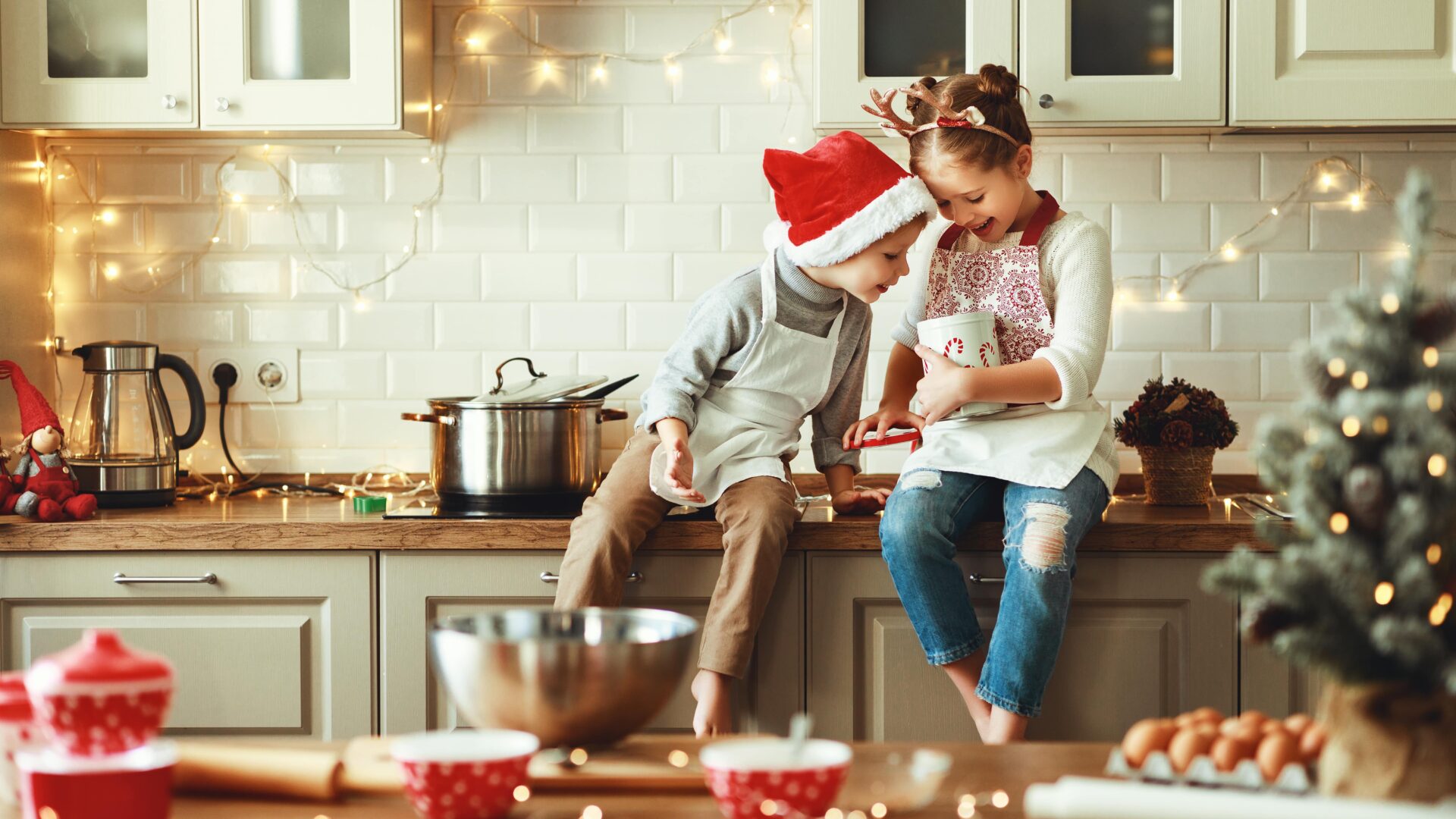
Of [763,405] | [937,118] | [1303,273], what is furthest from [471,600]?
[1303,273]

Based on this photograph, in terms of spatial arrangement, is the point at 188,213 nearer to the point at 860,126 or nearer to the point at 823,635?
the point at 860,126

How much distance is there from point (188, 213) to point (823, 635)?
4.94 feet

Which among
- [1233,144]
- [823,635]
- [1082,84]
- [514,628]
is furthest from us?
[1233,144]

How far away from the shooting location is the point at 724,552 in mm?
1976

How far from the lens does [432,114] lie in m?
2.49

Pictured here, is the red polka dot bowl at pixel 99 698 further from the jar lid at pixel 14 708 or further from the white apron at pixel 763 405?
the white apron at pixel 763 405

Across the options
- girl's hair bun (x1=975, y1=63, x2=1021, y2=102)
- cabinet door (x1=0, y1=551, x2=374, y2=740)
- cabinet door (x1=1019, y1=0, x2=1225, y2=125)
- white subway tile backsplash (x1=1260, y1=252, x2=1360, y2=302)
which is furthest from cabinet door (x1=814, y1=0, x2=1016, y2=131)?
cabinet door (x1=0, y1=551, x2=374, y2=740)

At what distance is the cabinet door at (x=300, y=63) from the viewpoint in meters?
2.21

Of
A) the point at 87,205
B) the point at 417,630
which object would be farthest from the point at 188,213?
the point at 417,630

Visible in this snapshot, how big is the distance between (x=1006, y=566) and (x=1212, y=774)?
106 centimetres

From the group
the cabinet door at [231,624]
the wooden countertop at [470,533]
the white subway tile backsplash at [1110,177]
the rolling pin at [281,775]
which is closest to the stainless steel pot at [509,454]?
the wooden countertop at [470,533]

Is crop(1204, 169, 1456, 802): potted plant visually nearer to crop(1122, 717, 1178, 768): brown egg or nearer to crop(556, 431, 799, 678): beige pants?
crop(1122, 717, 1178, 768): brown egg

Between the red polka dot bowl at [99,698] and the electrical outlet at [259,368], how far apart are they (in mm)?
1805

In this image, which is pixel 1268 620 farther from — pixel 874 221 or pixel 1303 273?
pixel 1303 273
